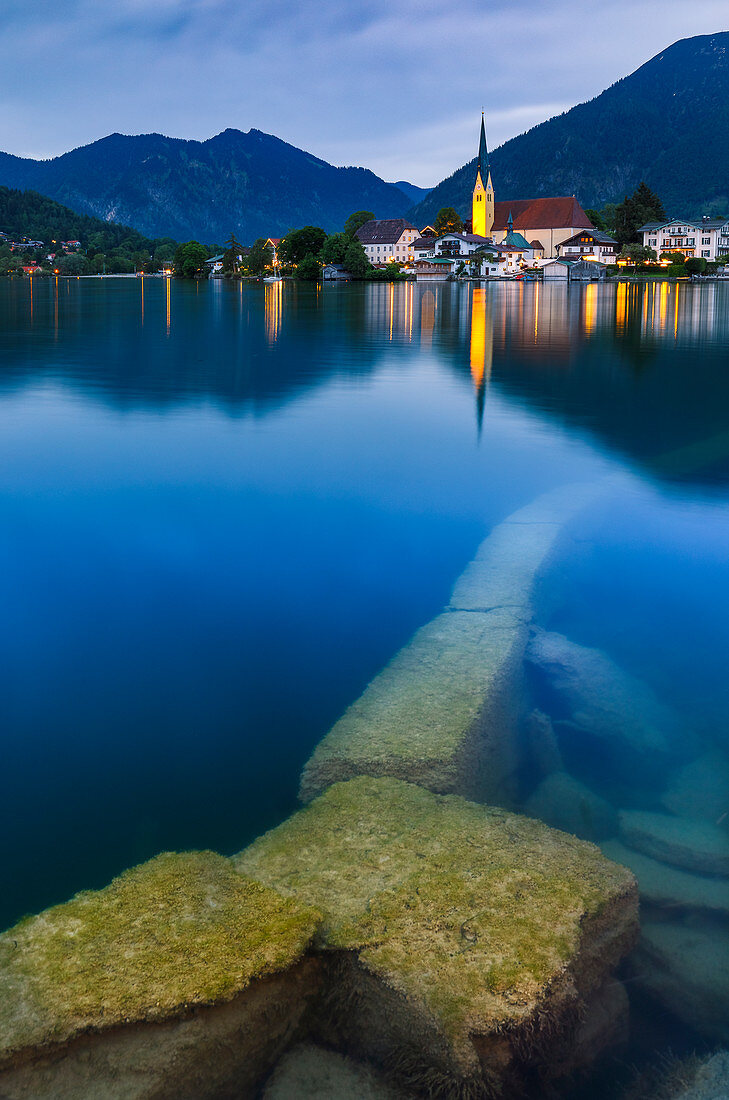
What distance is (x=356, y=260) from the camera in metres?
127

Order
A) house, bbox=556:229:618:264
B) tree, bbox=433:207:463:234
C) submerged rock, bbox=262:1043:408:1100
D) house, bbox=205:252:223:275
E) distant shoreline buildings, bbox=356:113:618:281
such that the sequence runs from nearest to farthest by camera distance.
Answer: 1. submerged rock, bbox=262:1043:408:1100
2. distant shoreline buildings, bbox=356:113:618:281
3. house, bbox=556:229:618:264
4. house, bbox=205:252:223:275
5. tree, bbox=433:207:463:234

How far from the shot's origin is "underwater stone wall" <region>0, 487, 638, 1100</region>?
144 inches

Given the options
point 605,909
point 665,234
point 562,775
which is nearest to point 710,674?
point 562,775

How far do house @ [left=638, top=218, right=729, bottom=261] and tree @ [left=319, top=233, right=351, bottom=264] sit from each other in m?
53.4

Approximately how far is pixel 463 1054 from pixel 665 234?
548 ft

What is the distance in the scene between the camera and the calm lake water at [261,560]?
19.2ft

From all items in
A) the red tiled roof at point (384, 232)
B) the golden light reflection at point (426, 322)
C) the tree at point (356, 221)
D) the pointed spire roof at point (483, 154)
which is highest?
the pointed spire roof at point (483, 154)

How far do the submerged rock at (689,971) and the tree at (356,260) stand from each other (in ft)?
425

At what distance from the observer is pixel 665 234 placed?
15250 cm

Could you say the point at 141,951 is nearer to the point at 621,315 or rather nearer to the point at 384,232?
the point at 621,315

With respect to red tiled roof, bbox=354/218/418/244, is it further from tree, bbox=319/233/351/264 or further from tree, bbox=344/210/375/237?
tree, bbox=319/233/351/264

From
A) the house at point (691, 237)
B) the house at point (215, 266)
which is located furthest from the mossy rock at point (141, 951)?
the house at point (215, 266)

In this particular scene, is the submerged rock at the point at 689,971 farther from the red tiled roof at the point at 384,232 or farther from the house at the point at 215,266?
the red tiled roof at the point at 384,232

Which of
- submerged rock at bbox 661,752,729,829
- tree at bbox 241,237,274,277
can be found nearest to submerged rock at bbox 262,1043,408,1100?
submerged rock at bbox 661,752,729,829
